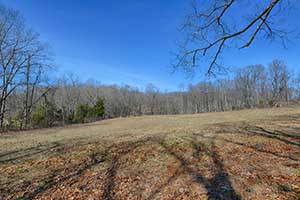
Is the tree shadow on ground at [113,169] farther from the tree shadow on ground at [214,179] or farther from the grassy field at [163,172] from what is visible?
the tree shadow on ground at [214,179]

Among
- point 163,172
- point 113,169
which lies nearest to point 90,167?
point 113,169

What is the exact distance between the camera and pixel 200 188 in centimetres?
329

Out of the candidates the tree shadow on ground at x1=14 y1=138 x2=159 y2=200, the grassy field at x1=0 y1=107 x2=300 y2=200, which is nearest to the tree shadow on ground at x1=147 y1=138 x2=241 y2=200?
the grassy field at x1=0 y1=107 x2=300 y2=200

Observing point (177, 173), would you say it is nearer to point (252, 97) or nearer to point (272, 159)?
point (272, 159)

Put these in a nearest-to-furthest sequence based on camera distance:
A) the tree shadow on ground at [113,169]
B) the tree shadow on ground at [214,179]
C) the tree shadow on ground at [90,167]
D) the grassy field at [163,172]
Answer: the tree shadow on ground at [214,179] → the grassy field at [163,172] → the tree shadow on ground at [113,169] → the tree shadow on ground at [90,167]

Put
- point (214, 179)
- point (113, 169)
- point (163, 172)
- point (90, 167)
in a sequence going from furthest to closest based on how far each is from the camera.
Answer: point (90, 167), point (113, 169), point (163, 172), point (214, 179)

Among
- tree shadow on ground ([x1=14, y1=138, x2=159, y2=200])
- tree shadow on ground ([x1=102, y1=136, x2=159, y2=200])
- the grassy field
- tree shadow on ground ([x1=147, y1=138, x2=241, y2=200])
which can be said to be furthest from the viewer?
tree shadow on ground ([x1=14, y1=138, x2=159, y2=200])

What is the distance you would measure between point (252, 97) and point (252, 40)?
170ft

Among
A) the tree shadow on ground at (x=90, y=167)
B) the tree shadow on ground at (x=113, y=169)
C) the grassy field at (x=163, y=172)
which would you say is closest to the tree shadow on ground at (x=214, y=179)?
the grassy field at (x=163, y=172)

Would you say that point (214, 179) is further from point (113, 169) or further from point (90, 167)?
point (90, 167)

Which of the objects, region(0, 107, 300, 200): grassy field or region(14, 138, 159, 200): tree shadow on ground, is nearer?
region(0, 107, 300, 200): grassy field

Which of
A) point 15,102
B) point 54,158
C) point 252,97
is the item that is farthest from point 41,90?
point 252,97

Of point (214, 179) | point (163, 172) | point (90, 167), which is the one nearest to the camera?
point (214, 179)

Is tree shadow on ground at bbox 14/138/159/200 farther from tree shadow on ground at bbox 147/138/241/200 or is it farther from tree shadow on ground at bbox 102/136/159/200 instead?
tree shadow on ground at bbox 147/138/241/200
